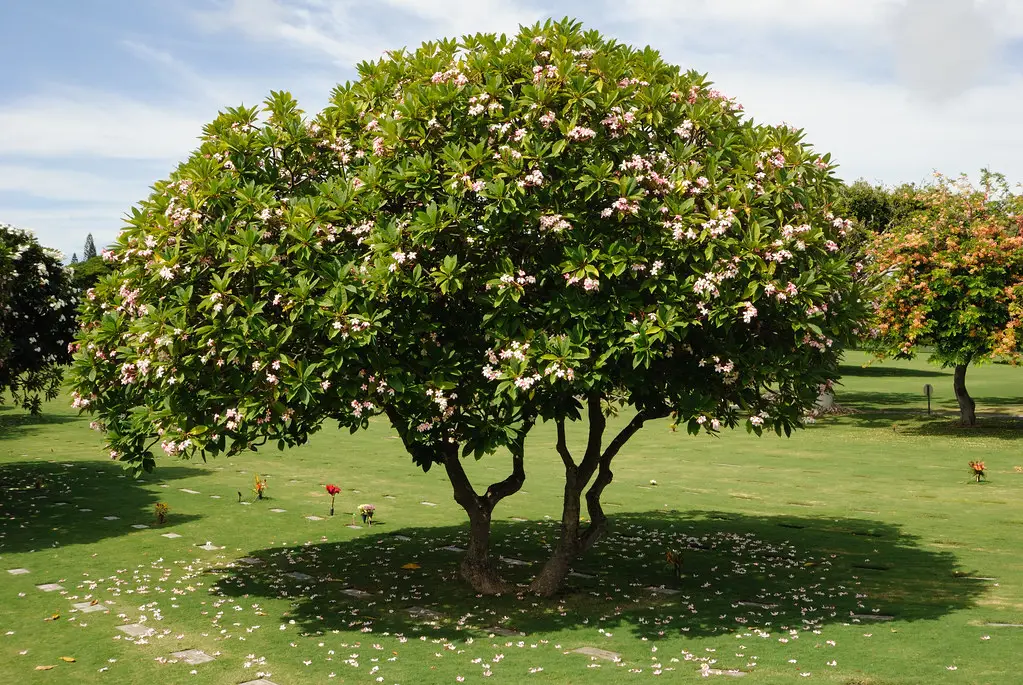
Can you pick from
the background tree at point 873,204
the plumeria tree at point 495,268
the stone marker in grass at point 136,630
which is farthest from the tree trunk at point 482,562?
the background tree at point 873,204

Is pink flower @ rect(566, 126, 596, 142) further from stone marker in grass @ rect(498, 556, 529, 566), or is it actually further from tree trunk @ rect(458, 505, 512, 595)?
stone marker in grass @ rect(498, 556, 529, 566)

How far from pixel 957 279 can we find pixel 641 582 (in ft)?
88.6

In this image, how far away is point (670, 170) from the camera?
1294cm

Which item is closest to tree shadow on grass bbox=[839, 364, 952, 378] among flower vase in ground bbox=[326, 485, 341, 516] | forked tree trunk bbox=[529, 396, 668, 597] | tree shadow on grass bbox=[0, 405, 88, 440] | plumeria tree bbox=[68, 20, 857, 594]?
tree shadow on grass bbox=[0, 405, 88, 440]

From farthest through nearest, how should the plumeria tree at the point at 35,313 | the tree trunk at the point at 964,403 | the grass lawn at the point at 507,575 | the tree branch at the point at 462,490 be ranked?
the tree trunk at the point at 964,403
the plumeria tree at the point at 35,313
the tree branch at the point at 462,490
the grass lawn at the point at 507,575

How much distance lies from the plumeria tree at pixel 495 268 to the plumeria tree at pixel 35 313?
1114cm

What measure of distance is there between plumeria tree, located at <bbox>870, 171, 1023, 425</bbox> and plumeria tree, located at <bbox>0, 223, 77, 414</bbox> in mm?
27739

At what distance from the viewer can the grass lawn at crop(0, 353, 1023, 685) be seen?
1166 centimetres

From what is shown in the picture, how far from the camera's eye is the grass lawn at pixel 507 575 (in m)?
11.7

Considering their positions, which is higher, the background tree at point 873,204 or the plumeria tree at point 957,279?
the background tree at point 873,204

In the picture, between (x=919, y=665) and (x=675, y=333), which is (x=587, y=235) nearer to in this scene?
(x=675, y=333)

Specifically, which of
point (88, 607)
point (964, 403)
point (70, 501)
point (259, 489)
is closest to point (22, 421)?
point (70, 501)

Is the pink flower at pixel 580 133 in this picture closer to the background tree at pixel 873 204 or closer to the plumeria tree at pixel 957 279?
the plumeria tree at pixel 957 279

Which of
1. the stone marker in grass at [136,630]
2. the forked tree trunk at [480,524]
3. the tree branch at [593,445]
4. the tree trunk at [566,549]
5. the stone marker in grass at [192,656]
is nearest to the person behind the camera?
the stone marker in grass at [192,656]
